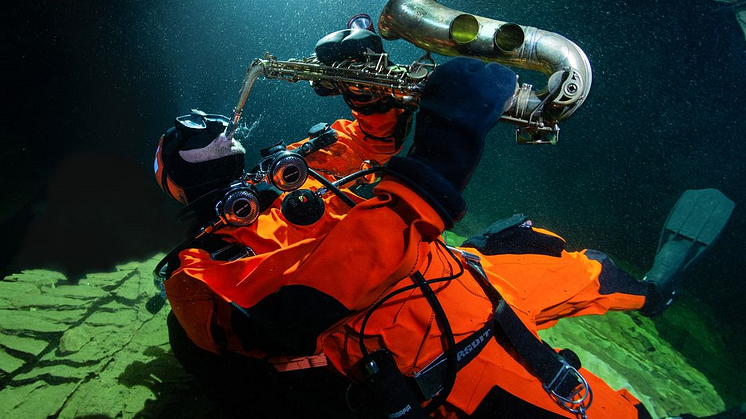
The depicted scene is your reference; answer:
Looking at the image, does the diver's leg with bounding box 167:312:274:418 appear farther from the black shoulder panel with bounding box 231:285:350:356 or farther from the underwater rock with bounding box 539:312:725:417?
the underwater rock with bounding box 539:312:725:417

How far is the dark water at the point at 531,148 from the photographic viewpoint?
25.4ft

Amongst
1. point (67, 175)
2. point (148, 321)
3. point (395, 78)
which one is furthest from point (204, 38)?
point (395, 78)

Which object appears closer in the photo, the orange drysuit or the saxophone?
the orange drysuit

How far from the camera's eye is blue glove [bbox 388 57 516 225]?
0.91 metres

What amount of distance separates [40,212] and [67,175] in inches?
54.3

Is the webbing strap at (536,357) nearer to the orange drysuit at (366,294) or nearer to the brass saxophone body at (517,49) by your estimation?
the orange drysuit at (366,294)

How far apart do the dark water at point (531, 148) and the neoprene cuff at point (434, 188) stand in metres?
9.74

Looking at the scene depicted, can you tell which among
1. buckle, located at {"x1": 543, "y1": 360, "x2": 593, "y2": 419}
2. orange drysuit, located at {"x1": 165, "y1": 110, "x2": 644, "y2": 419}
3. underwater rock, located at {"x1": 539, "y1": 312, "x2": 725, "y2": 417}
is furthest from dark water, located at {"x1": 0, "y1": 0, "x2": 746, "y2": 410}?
buckle, located at {"x1": 543, "y1": 360, "x2": 593, "y2": 419}

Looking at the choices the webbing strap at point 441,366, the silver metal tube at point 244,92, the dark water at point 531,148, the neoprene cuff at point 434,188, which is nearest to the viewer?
the neoprene cuff at point 434,188

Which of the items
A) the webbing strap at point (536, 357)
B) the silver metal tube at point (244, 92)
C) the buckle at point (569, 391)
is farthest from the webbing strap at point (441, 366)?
the silver metal tube at point (244, 92)

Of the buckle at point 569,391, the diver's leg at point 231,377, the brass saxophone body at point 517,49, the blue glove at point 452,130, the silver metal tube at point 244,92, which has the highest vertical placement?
the brass saxophone body at point 517,49

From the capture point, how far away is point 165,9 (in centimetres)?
1355

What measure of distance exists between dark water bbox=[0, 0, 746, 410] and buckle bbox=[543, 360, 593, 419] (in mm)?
8557

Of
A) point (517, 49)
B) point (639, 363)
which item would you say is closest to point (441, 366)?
point (517, 49)
